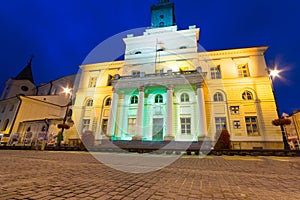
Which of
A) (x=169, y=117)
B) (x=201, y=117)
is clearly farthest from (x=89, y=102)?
(x=201, y=117)

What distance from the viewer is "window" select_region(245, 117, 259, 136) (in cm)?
1711

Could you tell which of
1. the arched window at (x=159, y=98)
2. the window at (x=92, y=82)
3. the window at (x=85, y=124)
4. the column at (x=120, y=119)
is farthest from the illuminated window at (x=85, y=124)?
the arched window at (x=159, y=98)

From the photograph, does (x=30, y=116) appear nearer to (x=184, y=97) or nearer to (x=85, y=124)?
(x=85, y=124)

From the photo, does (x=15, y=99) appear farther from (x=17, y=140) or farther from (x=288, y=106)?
(x=288, y=106)

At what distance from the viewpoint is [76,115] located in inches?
896

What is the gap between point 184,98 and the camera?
62.7 ft

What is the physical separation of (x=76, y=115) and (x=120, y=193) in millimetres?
23457

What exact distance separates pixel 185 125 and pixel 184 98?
11.2 feet

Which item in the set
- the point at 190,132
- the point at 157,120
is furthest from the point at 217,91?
the point at 157,120

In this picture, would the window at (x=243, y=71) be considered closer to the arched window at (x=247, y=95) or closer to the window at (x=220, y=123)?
the arched window at (x=247, y=95)

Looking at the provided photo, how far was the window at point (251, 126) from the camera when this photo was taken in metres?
17.1

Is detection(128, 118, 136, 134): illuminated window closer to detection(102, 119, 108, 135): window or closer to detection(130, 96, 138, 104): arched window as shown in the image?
detection(130, 96, 138, 104): arched window

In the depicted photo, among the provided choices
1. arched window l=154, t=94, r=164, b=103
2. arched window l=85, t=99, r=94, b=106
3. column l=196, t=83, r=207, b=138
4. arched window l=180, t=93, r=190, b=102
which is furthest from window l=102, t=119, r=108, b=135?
column l=196, t=83, r=207, b=138

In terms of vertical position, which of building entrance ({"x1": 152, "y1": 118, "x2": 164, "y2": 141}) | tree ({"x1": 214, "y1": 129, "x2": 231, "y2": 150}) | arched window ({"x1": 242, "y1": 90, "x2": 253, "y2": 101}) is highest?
arched window ({"x1": 242, "y1": 90, "x2": 253, "y2": 101})
